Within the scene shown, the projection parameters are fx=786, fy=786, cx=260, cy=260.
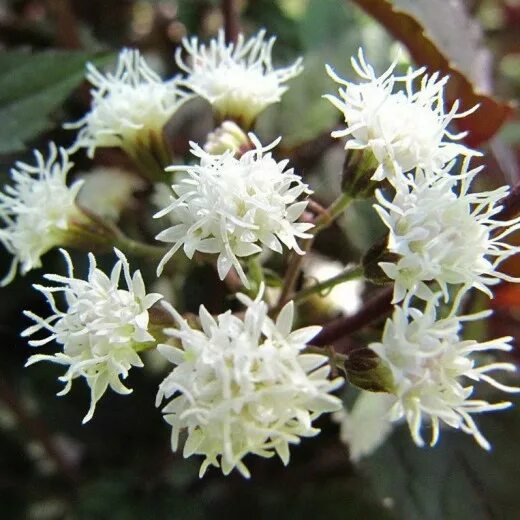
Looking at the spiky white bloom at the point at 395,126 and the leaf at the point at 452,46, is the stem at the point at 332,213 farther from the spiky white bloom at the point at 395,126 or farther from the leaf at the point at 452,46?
the leaf at the point at 452,46

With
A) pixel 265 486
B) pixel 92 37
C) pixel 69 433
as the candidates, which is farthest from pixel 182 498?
pixel 92 37

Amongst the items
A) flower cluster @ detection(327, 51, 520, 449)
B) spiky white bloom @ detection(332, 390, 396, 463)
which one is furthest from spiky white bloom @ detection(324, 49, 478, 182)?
spiky white bloom @ detection(332, 390, 396, 463)

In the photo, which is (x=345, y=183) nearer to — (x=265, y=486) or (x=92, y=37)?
(x=265, y=486)

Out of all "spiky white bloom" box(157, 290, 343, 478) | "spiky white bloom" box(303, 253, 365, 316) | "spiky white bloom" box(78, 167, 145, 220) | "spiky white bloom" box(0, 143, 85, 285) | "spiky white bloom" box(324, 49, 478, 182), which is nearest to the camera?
"spiky white bloom" box(157, 290, 343, 478)

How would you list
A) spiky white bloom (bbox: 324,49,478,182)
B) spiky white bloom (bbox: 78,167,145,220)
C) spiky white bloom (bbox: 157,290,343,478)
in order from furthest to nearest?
spiky white bloom (bbox: 78,167,145,220), spiky white bloom (bbox: 324,49,478,182), spiky white bloom (bbox: 157,290,343,478)

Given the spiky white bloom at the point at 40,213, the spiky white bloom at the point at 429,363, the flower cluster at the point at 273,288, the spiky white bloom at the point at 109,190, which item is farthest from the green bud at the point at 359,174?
the spiky white bloom at the point at 109,190

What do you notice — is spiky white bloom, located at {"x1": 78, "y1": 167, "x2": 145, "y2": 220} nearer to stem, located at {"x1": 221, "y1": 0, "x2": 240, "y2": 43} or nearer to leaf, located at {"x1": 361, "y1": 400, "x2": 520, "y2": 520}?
stem, located at {"x1": 221, "y1": 0, "x2": 240, "y2": 43}
